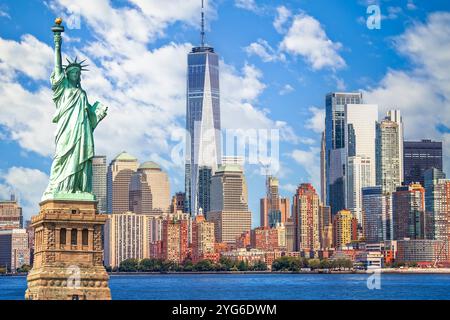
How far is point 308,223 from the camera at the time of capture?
10788 centimetres

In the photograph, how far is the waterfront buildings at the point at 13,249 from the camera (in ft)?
191

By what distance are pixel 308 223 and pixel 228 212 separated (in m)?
29.2

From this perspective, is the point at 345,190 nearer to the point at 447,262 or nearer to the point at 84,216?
the point at 447,262

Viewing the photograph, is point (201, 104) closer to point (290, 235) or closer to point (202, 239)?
point (202, 239)

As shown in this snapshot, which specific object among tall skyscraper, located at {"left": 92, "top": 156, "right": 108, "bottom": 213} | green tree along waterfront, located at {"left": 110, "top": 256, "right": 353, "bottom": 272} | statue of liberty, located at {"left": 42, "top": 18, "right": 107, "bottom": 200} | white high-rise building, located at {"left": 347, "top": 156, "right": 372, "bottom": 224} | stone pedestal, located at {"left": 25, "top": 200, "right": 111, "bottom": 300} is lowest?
green tree along waterfront, located at {"left": 110, "top": 256, "right": 353, "bottom": 272}

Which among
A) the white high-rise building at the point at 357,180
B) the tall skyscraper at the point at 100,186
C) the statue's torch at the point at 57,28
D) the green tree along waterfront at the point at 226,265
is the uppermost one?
the white high-rise building at the point at 357,180

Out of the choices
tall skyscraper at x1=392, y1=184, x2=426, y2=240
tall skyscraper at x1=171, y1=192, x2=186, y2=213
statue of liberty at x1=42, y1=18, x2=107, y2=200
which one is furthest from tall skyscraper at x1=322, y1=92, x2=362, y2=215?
statue of liberty at x1=42, y1=18, x2=107, y2=200

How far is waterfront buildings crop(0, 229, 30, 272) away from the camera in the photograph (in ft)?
191

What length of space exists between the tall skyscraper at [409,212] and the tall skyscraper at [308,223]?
7.47 meters

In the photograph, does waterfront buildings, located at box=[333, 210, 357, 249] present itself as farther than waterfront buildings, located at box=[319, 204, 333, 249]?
No

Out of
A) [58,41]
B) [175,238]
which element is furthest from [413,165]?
[58,41]

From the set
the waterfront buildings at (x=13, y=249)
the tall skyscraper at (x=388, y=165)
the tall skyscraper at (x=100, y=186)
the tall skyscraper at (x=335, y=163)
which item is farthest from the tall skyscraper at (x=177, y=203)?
the tall skyscraper at (x=388, y=165)

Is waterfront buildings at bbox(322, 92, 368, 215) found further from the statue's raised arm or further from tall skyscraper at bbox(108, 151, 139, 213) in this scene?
the statue's raised arm

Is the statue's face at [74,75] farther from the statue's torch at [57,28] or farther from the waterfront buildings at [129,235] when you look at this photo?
the waterfront buildings at [129,235]
